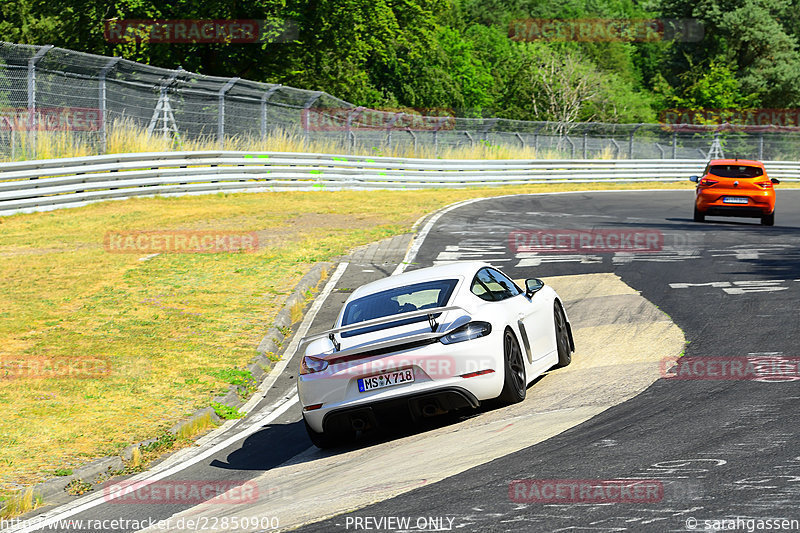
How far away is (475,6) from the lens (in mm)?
119688

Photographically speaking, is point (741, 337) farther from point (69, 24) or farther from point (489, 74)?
point (489, 74)

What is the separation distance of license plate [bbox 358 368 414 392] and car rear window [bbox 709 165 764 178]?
18.9 metres

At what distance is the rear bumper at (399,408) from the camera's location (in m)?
8.18

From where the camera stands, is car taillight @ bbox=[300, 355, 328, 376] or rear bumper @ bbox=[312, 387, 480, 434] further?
car taillight @ bbox=[300, 355, 328, 376]

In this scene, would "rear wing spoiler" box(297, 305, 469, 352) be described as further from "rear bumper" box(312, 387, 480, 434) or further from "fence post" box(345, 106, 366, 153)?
"fence post" box(345, 106, 366, 153)

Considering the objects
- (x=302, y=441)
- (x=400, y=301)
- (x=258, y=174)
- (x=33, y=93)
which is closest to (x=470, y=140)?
(x=258, y=174)

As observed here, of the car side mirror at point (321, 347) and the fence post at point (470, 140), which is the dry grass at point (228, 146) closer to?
the fence post at point (470, 140)

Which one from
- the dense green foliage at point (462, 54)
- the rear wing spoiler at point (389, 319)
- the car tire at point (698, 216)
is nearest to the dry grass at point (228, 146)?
the dense green foliage at point (462, 54)

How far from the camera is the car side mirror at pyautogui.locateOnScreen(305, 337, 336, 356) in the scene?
8555 millimetres

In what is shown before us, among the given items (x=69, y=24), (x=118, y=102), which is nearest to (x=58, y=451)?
(x=118, y=102)

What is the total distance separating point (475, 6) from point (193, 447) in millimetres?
115414

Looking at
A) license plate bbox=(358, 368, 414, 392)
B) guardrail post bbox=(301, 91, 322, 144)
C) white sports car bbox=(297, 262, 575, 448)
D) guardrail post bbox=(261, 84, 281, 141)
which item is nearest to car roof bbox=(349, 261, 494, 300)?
white sports car bbox=(297, 262, 575, 448)

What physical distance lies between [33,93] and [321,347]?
17282 millimetres

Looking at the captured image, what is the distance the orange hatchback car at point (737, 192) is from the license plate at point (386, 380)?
18.4 m
